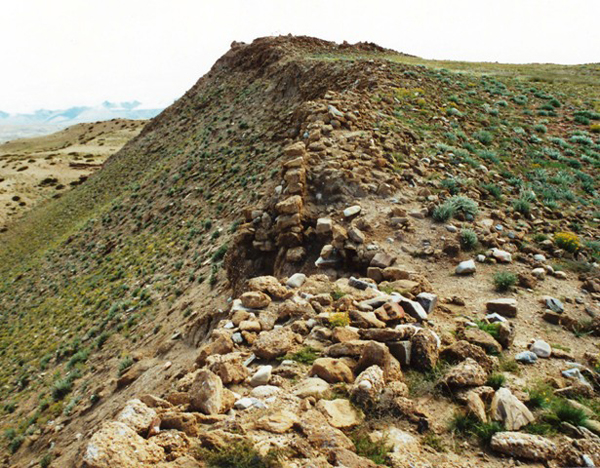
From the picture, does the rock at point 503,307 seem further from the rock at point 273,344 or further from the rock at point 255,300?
the rock at point 255,300

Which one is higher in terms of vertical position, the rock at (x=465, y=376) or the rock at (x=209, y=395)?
the rock at (x=209, y=395)

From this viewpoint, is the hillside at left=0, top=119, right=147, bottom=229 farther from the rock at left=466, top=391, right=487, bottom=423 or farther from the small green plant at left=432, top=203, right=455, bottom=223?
the rock at left=466, top=391, right=487, bottom=423

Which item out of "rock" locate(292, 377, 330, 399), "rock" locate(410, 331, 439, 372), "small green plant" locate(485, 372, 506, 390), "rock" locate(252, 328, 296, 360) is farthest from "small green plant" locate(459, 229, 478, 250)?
"rock" locate(292, 377, 330, 399)

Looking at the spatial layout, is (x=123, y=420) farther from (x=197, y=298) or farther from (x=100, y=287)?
(x=100, y=287)

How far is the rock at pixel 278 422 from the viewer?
152 inches

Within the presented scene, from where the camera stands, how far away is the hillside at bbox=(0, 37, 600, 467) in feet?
13.5

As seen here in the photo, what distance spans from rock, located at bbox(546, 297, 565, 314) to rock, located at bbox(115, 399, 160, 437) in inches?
264

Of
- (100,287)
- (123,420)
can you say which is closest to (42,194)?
(100,287)

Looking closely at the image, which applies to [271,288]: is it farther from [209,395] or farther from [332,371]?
[209,395]

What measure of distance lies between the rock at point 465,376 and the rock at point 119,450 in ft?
11.1

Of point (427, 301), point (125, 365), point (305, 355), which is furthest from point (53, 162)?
point (427, 301)

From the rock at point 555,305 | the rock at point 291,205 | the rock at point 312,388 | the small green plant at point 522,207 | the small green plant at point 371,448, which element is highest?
the rock at point 291,205

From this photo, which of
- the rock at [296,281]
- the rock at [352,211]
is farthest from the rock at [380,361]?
the rock at [352,211]

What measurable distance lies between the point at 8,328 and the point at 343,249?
21635mm
